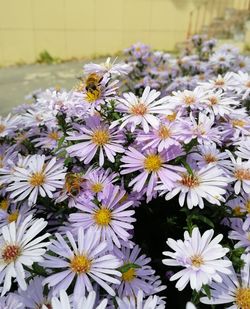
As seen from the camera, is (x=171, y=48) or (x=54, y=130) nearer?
(x=54, y=130)

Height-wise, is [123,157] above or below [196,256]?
above

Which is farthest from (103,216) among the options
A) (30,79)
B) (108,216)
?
(30,79)

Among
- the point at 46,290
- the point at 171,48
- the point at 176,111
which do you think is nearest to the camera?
the point at 46,290

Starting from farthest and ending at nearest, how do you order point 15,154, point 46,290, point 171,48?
point 171,48 → point 15,154 → point 46,290

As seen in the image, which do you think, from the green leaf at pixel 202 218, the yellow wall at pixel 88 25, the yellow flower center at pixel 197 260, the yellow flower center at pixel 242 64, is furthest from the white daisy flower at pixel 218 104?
the yellow wall at pixel 88 25

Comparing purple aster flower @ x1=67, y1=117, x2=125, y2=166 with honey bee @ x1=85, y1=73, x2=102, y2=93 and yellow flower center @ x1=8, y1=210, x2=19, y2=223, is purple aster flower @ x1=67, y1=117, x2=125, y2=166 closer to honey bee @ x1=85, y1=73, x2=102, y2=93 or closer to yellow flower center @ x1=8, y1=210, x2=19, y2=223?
honey bee @ x1=85, y1=73, x2=102, y2=93

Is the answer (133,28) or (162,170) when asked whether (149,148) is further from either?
(133,28)

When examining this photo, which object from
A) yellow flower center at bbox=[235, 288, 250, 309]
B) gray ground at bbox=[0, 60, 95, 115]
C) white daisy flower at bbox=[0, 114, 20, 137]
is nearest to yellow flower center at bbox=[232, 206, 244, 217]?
yellow flower center at bbox=[235, 288, 250, 309]

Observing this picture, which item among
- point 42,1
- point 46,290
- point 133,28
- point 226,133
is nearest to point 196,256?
point 46,290
